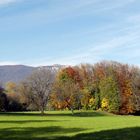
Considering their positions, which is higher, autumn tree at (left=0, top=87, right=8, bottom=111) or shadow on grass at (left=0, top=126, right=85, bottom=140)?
autumn tree at (left=0, top=87, right=8, bottom=111)

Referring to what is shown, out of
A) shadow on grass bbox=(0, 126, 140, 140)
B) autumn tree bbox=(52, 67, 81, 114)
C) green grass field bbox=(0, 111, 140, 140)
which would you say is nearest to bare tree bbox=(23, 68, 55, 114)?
autumn tree bbox=(52, 67, 81, 114)

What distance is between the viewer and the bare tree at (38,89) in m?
110

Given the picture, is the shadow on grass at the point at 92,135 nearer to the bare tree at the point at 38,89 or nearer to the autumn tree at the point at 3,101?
the bare tree at the point at 38,89

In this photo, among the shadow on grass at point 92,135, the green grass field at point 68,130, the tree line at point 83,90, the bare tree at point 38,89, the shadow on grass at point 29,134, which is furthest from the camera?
the tree line at point 83,90

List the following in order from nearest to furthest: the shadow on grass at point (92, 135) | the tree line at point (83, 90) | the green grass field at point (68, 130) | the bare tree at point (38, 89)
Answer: the shadow on grass at point (92, 135) < the green grass field at point (68, 130) < the bare tree at point (38, 89) < the tree line at point (83, 90)

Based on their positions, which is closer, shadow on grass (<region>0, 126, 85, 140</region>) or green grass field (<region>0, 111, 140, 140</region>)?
green grass field (<region>0, 111, 140, 140</region>)

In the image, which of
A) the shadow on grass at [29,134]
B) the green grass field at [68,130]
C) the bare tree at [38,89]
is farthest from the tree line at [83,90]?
the shadow on grass at [29,134]

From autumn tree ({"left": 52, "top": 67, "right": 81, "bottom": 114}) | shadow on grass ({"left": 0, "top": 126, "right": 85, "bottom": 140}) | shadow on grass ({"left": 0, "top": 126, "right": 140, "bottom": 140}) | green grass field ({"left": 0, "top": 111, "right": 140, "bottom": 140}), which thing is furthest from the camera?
autumn tree ({"left": 52, "top": 67, "right": 81, "bottom": 114})

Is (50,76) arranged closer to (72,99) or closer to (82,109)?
(72,99)

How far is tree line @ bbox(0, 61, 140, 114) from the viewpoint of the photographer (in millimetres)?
113000

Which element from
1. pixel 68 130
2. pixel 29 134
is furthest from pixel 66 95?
pixel 29 134

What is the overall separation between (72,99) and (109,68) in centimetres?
1990

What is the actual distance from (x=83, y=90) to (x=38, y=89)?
940 inches

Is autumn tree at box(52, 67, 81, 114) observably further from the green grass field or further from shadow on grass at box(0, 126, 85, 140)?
shadow on grass at box(0, 126, 85, 140)
